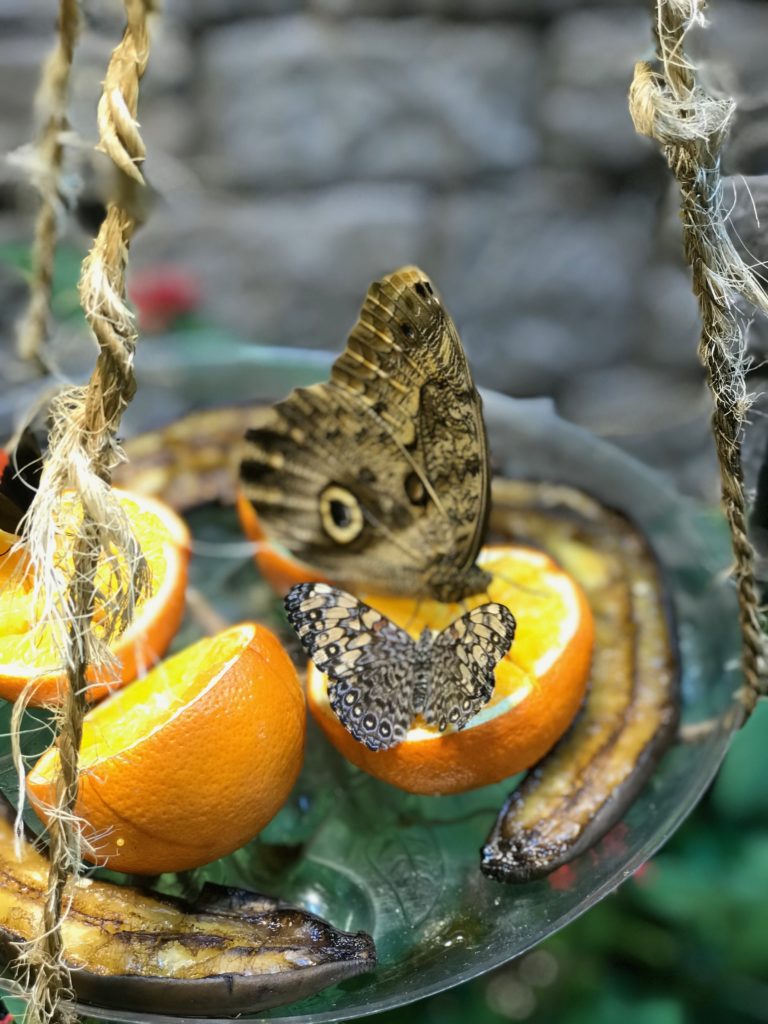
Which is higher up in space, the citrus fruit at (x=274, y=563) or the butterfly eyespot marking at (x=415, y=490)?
the butterfly eyespot marking at (x=415, y=490)

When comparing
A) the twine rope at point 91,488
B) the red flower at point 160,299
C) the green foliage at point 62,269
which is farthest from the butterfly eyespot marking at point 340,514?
the red flower at point 160,299

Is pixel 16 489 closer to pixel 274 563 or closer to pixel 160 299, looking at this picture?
pixel 274 563

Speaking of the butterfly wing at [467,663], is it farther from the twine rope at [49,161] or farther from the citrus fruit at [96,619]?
the twine rope at [49,161]

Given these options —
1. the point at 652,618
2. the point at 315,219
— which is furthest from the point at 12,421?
the point at 315,219

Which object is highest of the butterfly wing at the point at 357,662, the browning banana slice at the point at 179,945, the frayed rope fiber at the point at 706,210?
the frayed rope fiber at the point at 706,210

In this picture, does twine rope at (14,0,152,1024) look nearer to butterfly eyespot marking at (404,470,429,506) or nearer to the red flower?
butterfly eyespot marking at (404,470,429,506)

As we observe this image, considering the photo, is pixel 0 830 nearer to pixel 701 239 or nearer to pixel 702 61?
pixel 701 239
